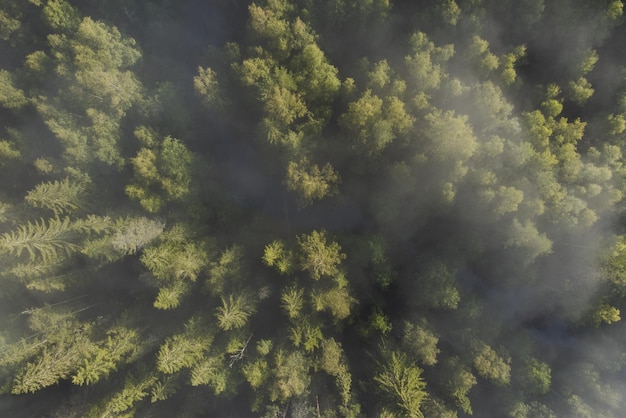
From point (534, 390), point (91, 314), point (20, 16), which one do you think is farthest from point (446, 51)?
point (91, 314)

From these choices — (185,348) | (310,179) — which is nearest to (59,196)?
(185,348)

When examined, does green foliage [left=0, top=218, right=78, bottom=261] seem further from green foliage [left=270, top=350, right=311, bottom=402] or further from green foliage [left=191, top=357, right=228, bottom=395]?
green foliage [left=270, top=350, right=311, bottom=402]

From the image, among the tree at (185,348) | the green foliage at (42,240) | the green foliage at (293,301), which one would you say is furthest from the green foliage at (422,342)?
the green foliage at (42,240)

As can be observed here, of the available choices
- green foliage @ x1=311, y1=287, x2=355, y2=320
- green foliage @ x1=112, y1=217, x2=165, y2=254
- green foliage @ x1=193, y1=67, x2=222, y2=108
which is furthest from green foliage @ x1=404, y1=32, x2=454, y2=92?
green foliage @ x1=112, y1=217, x2=165, y2=254

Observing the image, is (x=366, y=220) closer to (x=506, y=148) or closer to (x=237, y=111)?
(x=506, y=148)

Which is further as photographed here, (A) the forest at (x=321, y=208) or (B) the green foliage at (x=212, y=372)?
(B) the green foliage at (x=212, y=372)

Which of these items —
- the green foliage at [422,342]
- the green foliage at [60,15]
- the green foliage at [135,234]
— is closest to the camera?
the green foliage at [60,15]

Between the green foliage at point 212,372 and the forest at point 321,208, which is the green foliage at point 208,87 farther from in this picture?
the green foliage at point 212,372
